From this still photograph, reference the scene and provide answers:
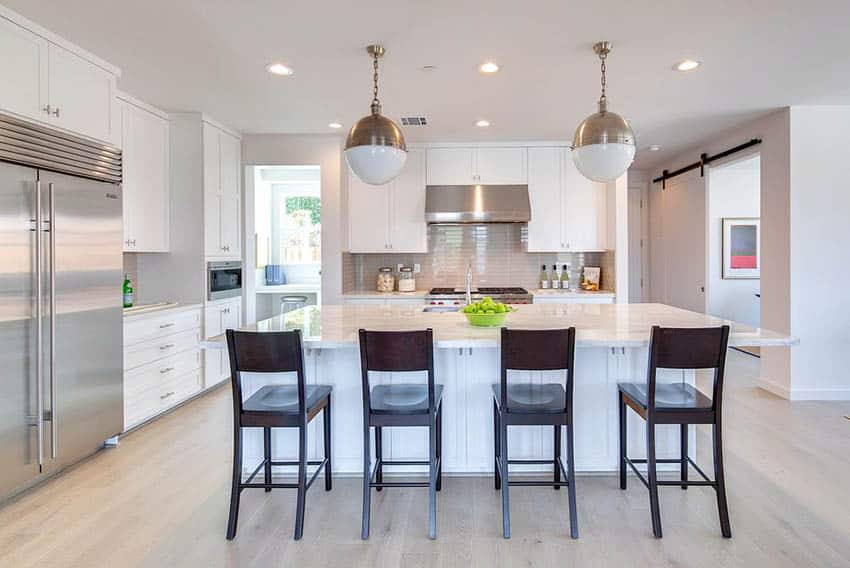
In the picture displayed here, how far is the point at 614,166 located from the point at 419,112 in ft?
7.36

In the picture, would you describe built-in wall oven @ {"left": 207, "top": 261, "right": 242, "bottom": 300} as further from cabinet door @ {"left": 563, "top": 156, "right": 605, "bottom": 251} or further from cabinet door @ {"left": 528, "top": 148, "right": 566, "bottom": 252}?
cabinet door @ {"left": 563, "top": 156, "right": 605, "bottom": 251}

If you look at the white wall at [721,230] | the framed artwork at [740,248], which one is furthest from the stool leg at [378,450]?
the framed artwork at [740,248]

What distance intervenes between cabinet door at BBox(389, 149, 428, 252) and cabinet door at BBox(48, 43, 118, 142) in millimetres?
2761

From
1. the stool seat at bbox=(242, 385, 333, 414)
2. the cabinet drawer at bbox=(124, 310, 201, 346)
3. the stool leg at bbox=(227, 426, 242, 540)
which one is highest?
the cabinet drawer at bbox=(124, 310, 201, 346)

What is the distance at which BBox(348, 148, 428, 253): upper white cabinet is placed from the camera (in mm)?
5469

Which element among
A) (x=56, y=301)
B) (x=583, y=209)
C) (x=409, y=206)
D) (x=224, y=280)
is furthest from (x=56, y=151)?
(x=583, y=209)

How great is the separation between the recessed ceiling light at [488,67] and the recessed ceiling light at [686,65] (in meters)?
1.20

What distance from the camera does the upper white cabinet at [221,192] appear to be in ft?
14.9

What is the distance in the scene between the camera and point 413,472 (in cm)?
285

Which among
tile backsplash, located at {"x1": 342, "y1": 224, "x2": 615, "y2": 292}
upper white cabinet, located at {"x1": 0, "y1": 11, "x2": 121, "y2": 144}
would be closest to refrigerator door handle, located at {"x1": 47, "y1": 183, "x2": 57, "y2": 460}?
upper white cabinet, located at {"x1": 0, "y1": 11, "x2": 121, "y2": 144}

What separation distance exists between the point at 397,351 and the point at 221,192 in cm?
342

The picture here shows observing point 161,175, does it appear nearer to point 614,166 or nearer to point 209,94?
point 209,94

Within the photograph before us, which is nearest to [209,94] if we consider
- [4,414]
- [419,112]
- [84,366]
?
[419,112]

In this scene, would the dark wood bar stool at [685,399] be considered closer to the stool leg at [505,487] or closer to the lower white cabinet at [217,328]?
the stool leg at [505,487]
